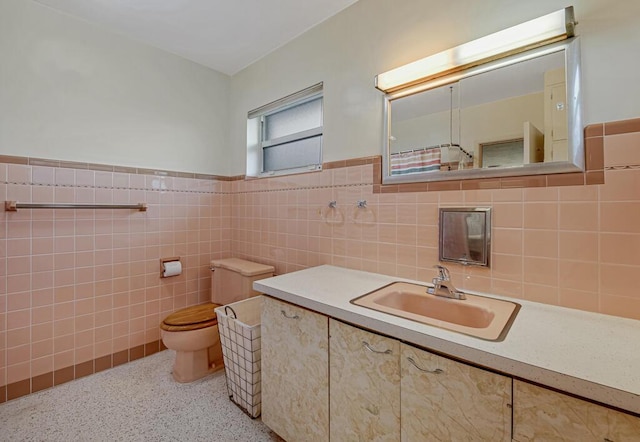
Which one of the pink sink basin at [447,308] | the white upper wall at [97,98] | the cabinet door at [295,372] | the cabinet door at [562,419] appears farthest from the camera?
the white upper wall at [97,98]

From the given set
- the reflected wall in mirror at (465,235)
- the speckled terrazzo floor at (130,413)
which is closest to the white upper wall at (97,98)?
the speckled terrazzo floor at (130,413)

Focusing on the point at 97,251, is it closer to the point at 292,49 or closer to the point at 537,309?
the point at 292,49

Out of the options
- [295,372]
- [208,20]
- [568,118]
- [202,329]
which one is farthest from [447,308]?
[208,20]

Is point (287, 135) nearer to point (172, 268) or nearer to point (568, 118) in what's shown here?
point (172, 268)

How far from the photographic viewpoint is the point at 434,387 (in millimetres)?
868

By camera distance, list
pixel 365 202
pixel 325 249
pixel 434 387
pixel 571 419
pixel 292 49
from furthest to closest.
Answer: pixel 292 49
pixel 325 249
pixel 365 202
pixel 434 387
pixel 571 419

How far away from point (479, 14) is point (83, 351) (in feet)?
10.3

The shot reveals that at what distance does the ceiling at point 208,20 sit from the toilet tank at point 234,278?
1765mm

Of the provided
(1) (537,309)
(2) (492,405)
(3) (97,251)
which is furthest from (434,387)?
(3) (97,251)

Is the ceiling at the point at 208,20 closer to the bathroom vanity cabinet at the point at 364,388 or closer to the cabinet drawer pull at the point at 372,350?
the bathroom vanity cabinet at the point at 364,388

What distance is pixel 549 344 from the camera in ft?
2.67

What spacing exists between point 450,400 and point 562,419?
260mm

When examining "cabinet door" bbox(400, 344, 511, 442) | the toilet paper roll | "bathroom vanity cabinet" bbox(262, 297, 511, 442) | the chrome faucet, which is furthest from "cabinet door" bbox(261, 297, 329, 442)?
the toilet paper roll

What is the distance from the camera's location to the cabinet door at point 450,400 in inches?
30.1
